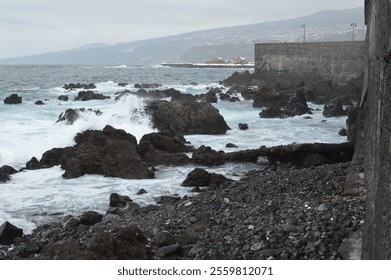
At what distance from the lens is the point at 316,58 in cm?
3466

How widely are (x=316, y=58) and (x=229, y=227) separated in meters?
31.2

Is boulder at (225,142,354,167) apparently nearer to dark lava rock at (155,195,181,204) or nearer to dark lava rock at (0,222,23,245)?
dark lava rock at (155,195,181,204)

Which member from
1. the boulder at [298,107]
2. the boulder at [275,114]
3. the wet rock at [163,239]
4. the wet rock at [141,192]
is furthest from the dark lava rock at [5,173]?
the boulder at [298,107]

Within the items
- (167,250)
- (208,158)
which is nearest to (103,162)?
(208,158)

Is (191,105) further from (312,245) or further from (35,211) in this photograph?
(312,245)

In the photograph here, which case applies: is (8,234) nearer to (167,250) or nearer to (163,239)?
(163,239)

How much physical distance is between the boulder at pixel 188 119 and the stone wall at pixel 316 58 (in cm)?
1594

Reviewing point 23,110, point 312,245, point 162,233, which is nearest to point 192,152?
point 162,233

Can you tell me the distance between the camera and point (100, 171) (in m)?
9.78

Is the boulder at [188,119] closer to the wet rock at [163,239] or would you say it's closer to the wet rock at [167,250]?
the wet rock at [163,239]

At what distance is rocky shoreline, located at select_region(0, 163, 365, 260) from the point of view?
4.22 metres

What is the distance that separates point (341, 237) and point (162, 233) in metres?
1.80

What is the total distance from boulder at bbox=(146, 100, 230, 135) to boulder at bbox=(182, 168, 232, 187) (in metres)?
6.44

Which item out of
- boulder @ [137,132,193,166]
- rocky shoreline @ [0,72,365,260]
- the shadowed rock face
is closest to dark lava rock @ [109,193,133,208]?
rocky shoreline @ [0,72,365,260]
